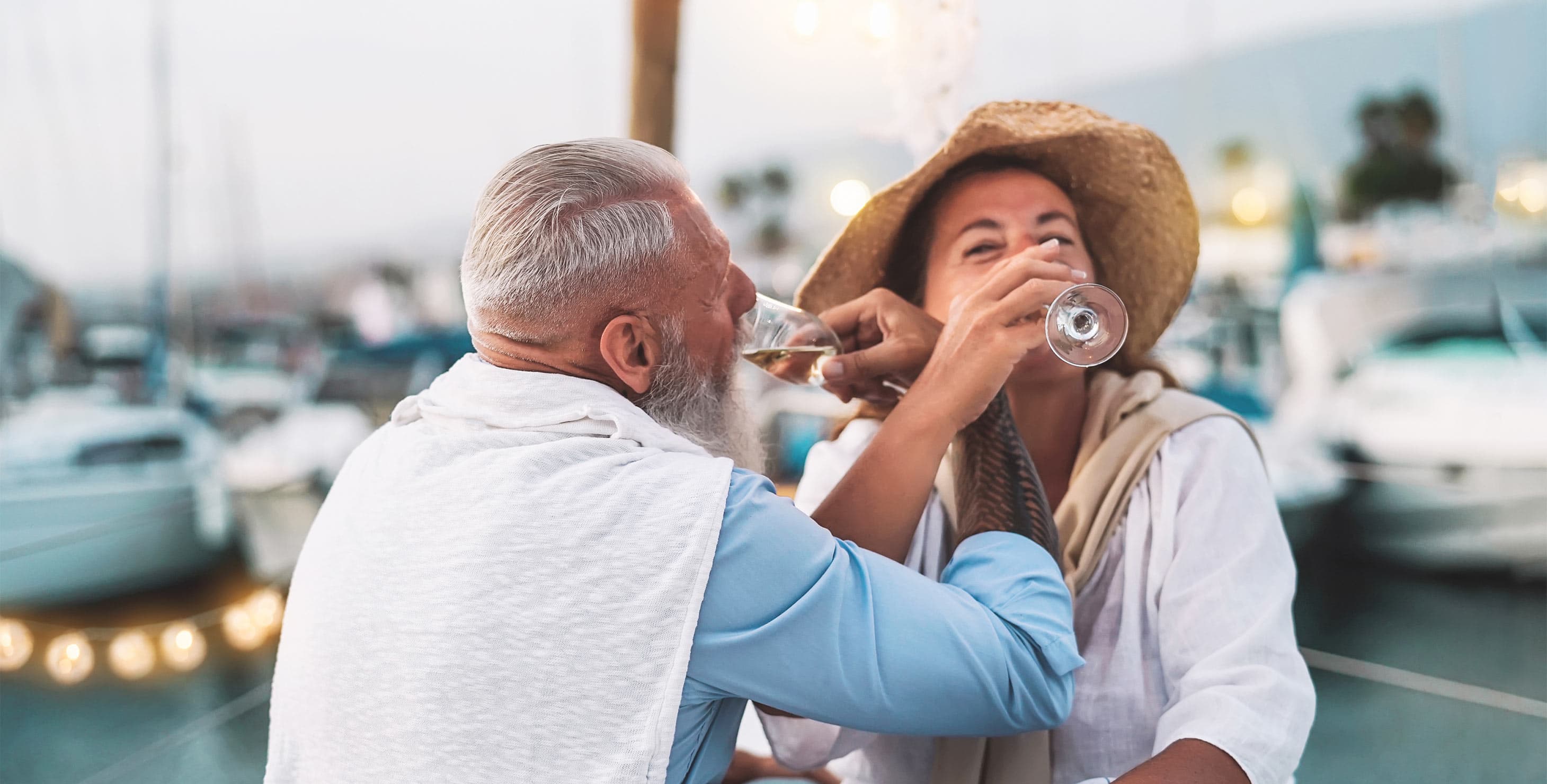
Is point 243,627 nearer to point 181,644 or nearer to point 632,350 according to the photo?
point 181,644

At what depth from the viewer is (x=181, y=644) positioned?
11.8 ft

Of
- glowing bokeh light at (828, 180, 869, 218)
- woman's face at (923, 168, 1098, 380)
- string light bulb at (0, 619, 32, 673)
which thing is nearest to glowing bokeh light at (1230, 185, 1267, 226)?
glowing bokeh light at (828, 180, 869, 218)

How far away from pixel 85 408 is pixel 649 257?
6893mm

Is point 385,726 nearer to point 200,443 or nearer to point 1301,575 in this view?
point 1301,575

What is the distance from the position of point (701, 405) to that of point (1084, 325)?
1.77 ft

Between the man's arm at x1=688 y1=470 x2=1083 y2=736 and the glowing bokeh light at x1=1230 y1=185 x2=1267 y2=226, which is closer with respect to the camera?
the man's arm at x1=688 y1=470 x2=1083 y2=736

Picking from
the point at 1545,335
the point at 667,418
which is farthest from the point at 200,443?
the point at 1545,335

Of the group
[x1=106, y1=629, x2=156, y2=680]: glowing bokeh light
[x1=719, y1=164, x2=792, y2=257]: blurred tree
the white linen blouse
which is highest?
the white linen blouse

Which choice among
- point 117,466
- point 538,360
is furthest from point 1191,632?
point 117,466

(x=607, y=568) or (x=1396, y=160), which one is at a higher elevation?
(x=607, y=568)

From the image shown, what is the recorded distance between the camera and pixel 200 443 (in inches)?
278

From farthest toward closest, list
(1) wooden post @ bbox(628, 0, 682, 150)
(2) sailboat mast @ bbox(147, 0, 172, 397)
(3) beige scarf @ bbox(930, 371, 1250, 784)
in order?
(2) sailboat mast @ bbox(147, 0, 172, 397) < (1) wooden post @ bbox(628, 0, 682, 150) < (3) beige scarf @ bbox(930, 371, 1250, 784)

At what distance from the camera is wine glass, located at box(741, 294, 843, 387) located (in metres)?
1.59

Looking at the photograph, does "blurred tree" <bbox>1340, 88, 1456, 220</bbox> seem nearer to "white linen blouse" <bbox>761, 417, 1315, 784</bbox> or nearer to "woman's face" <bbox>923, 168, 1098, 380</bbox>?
"woman's face" <bbox>923, 168, 1098, 380</bbox>
